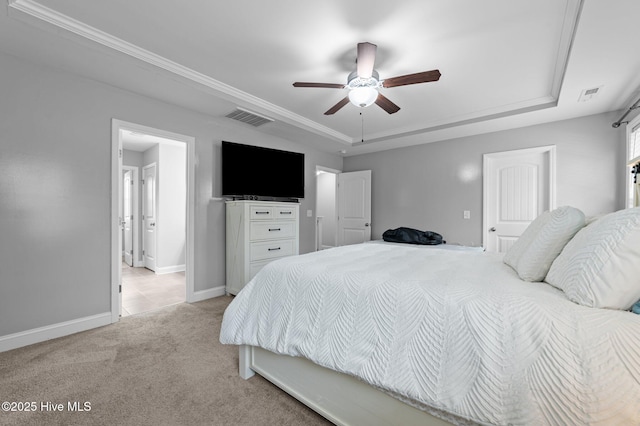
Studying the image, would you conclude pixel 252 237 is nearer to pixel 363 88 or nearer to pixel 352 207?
pixel 363 88

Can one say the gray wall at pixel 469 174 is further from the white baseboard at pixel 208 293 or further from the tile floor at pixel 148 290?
the tile floor at pixel 148 290

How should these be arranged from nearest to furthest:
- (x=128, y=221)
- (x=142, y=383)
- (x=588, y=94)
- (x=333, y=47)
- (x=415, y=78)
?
(x=142, y=383)
(x=415, y=78)
(x=333, y=47)
(x=588, y=94)
(x=128, y=221)

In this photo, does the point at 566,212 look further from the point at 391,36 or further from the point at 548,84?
the point at 548,84

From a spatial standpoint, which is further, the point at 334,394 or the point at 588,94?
the point at 588,94

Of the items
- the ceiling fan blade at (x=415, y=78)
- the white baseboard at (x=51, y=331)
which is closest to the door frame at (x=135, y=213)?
the white baseboard at (x=51, y=331)

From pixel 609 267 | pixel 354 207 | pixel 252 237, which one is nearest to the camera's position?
pixel 609 267

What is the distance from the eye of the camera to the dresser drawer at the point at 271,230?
11.2 feet

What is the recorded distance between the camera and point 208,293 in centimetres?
344

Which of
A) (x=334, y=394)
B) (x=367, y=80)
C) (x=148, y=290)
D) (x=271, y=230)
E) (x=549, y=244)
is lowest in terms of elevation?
(x=148, y=290)

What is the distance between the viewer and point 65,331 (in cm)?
240

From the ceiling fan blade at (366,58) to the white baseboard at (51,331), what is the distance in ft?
10.8

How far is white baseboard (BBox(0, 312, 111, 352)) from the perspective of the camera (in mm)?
2154

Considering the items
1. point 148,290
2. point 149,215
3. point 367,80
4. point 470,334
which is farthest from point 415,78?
point 149,215

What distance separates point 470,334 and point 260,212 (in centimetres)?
288
